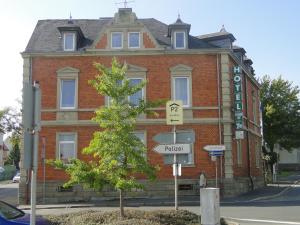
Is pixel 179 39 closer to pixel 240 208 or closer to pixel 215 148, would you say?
pixel 215 148

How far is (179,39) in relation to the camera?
30016 mm

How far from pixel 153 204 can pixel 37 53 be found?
1133cm

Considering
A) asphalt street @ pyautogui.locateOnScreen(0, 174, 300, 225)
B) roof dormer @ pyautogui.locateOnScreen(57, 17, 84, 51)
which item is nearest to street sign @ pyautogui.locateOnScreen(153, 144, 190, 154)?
asphalt street @ pyautogui.locateOnScreen(0, 174, 300, 225)

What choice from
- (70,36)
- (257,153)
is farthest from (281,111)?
(70,36)

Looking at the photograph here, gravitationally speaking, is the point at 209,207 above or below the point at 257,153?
below

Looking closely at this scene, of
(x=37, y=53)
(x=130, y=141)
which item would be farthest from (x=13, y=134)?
(x=130, y=141)

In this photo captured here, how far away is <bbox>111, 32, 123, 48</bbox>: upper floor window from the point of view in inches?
1168

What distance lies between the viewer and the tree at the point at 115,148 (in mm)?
14953

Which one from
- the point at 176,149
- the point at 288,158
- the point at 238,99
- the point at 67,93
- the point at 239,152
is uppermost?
the point at 67,93

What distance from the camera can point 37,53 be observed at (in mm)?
29531

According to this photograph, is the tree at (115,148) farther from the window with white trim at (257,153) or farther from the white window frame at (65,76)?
the window with white trim at (257,153)

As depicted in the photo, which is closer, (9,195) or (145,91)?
(145,91)

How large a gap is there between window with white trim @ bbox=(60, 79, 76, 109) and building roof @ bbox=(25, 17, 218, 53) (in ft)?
6.57

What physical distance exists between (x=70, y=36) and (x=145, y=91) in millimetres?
5683
